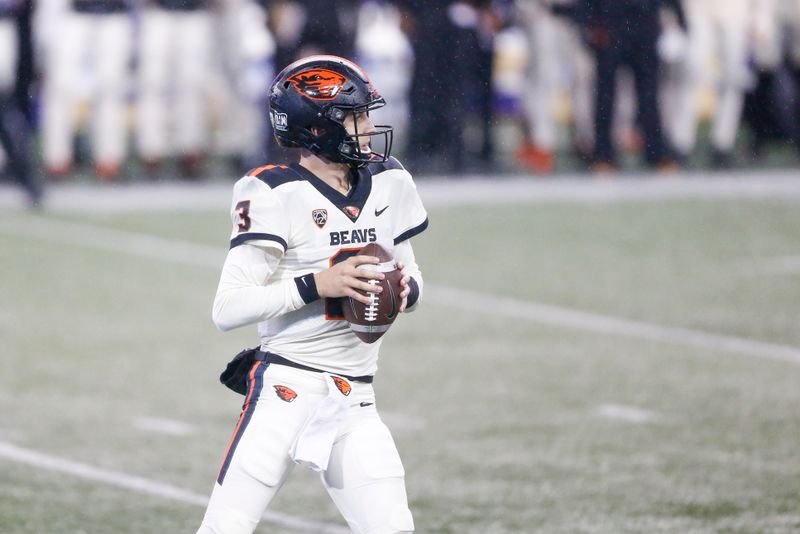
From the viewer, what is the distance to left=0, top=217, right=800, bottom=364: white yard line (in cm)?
869

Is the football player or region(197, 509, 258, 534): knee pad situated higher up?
the football player

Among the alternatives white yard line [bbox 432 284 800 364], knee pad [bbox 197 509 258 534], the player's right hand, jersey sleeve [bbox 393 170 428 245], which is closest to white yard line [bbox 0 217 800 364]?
white yard line [bbox 432 284 800 364]

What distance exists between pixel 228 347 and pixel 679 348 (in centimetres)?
262

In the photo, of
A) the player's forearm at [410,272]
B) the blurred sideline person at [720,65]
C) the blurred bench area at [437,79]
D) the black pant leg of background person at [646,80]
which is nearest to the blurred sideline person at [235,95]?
the blurred bench area at [437,79]

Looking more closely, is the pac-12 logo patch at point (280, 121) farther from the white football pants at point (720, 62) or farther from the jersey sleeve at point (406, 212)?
the white football pants at point (720, 62)

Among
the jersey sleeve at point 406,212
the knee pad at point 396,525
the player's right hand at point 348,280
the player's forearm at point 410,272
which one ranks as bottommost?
the knee pad at point 396,525

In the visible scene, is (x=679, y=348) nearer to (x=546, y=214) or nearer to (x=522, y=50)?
(x=546, y=214)

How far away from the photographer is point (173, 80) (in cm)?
1650

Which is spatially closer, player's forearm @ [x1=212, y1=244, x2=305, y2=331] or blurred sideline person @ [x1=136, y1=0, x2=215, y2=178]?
player's forearm @ [x1=212, y1=244, x2=305, y2=331]

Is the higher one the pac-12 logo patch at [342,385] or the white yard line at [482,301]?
the pac-12 logo patch at [342,385]

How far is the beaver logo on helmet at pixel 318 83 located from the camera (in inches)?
158

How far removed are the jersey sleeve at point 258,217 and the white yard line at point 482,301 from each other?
16.3 ft

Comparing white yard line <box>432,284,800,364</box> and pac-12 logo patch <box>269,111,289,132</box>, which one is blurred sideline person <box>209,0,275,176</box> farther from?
pac-12 logo patch <box>269,111,289,132</box>

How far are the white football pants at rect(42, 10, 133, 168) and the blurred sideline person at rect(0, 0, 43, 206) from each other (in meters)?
0.37
